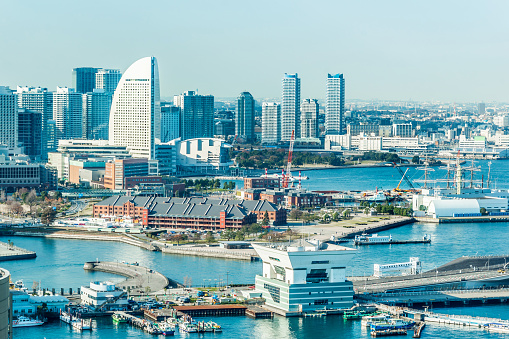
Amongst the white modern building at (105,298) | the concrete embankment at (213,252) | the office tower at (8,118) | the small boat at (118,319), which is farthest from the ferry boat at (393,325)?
the office tower at (8,118)

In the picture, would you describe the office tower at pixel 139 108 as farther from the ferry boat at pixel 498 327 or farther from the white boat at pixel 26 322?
the ferry boat at pixel 498 327

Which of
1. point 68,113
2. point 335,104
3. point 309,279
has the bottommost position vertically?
point 309,279

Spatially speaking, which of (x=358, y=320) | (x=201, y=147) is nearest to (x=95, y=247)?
(x=358, y=320)

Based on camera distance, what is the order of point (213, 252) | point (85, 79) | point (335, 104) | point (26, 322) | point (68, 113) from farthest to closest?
1. point (85, 79)
2. point (335, 104)
3. point (68, 113)
4. point (213, 252)
5. point (26, 322)

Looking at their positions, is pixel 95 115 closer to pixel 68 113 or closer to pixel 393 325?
pixel 68 113

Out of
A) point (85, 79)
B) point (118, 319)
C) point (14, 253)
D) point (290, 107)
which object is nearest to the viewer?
point (118, 319)

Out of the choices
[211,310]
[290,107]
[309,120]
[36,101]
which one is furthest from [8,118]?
[211,310]

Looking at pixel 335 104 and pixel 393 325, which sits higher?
pixel 335 104
